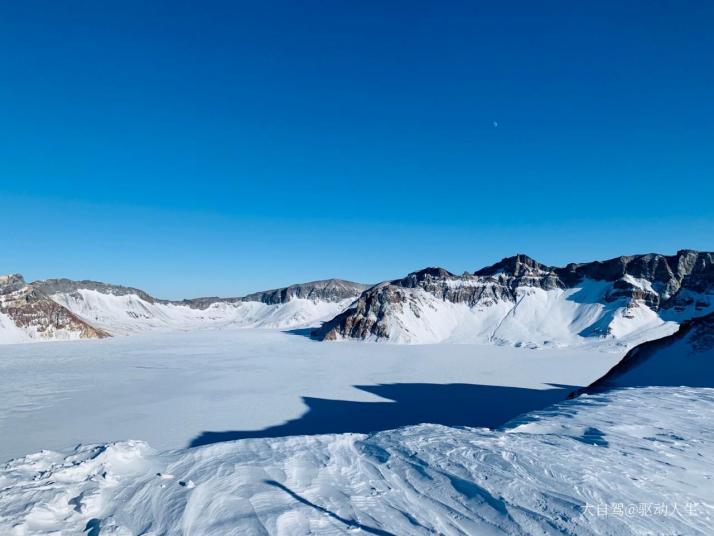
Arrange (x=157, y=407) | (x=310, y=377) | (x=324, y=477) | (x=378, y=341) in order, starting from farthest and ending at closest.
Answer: (x=378, y=341) → (x=310, y=377) → (x=157, y=407) → (x=324, y=477)

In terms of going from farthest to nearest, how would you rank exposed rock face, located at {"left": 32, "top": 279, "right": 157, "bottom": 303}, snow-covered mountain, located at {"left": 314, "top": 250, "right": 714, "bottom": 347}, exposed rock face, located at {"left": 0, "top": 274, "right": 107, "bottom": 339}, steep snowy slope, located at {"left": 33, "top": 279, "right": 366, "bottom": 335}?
exposed rock face, located at {"left": 32, "top": 279, "right": 157, "bottom": 303}, steep snowy slope, located at {"left": 33, "top": 279, "right": 366, "bottom": 335}, exposed rock face, located at {"left": 0, "top": 274, "right": 107, "bottom": 339}, snow-covered mountain, located at {"left": 314, "top": 250, "right": 714, "bottom": 347}

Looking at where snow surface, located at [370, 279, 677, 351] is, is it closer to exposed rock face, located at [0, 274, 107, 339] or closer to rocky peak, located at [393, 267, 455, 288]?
rocky peak, located at [393, 267, 455, 288]

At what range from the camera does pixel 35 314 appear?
330 ft

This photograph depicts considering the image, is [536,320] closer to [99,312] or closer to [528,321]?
[528,321]

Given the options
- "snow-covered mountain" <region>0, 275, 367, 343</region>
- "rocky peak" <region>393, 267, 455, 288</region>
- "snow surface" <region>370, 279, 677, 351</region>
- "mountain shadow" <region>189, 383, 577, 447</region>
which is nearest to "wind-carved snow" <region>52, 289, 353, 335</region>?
"snow-covered mountain" <region>0, 275, 367, 343</region>

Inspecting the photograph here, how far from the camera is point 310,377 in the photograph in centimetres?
4219

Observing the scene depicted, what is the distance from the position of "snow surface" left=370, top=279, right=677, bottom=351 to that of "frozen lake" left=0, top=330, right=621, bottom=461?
3351 centimetres

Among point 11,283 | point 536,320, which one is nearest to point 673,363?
point 536,320

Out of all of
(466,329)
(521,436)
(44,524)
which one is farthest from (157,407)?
(466,329)

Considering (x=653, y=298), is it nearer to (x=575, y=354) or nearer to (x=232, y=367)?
(x=575, y=354)

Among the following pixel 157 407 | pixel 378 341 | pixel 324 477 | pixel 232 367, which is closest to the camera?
pixel 324 477

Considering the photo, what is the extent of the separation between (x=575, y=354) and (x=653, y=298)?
48.3m

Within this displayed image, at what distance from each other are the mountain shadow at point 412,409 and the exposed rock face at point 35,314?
98.9 m

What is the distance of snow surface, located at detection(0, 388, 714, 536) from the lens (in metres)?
7.91
